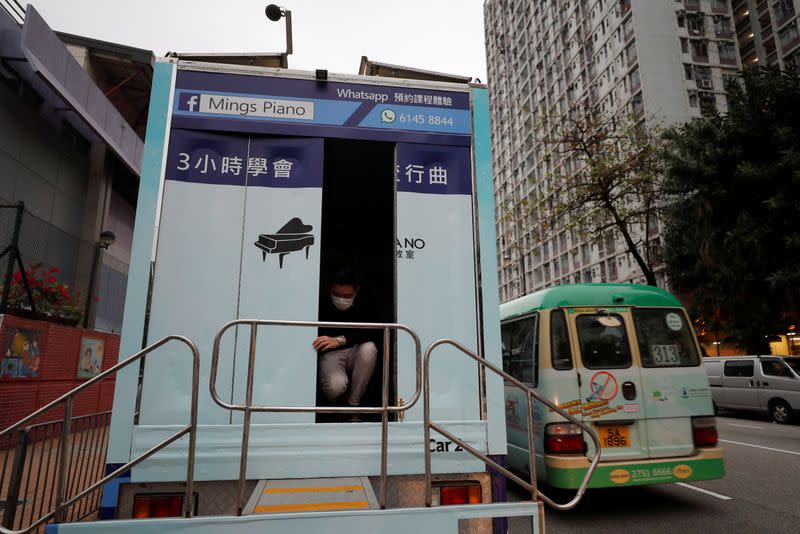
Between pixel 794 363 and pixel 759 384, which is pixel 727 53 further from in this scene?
pixel 759 384

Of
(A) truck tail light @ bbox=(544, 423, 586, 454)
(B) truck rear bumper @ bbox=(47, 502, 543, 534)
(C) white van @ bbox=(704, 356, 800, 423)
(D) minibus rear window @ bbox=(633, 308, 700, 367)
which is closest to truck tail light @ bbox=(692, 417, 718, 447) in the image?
(D) minibus rear window @ bbox=(633, 308, 700, 367)

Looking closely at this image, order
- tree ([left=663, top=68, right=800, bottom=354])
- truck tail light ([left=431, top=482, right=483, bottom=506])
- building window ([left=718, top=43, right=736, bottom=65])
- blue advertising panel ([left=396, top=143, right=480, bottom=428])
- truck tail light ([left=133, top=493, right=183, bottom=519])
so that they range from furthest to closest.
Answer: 1. building window ([left=718, top=43, right=736, bottom=65])
2. tree ([left=663, top=68, right=800, bottom=354])
3. blue advertising panel ([left=396, top=143, right=480, bottom=428])
4. truck tail light ([left=431, top=482, right=483, bottom=506])
5. truck tail light ([left=133, top=493, right=183, bottom=519])

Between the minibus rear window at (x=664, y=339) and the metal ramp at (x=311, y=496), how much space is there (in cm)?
476

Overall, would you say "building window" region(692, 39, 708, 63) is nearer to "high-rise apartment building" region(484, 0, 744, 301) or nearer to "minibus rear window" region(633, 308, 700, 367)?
"high-rise apartment building" region(484, 0, 744, 301)

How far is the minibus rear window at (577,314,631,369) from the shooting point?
20.7 feet

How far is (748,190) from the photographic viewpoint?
686 inches

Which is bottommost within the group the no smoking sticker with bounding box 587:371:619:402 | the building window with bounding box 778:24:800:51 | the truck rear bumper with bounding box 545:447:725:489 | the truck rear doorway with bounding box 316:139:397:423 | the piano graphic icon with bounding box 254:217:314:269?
the truck rear bumper with bounding box 545:447:725:489

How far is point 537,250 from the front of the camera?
59281 millimetres

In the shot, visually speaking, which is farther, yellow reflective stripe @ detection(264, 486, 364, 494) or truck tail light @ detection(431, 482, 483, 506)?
truck tail light @ detection(431, 482, 483, 506)

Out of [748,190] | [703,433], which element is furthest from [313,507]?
[748,190]

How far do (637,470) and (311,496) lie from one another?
14.5 ft

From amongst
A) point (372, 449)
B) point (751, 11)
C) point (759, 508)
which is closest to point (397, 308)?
point (372, 449)

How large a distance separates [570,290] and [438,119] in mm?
3814

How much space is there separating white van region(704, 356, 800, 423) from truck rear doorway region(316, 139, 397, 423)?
15.1 meters
